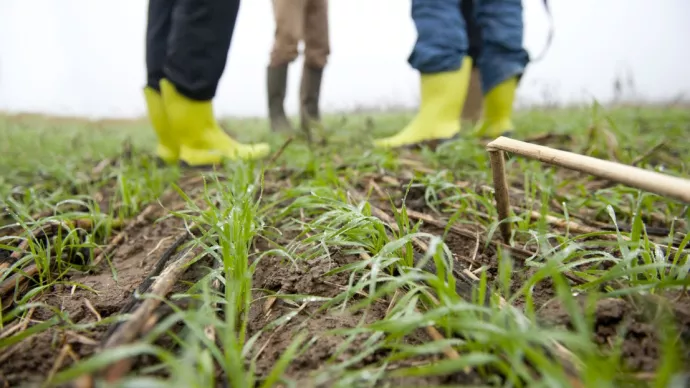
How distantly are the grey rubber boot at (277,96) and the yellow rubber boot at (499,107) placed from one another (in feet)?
5.67

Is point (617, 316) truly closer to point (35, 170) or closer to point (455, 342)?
point (455, 342)

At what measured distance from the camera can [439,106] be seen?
2.30 meters

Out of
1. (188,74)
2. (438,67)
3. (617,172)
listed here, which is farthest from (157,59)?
(617,172)

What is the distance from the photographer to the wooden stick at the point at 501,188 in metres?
0.72

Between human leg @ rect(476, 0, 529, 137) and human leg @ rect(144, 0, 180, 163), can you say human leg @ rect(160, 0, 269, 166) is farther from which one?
human leg @ rect(476, 0, 529, 137)

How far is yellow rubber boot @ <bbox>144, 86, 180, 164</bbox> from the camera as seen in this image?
208 centimetres

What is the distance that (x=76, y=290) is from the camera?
81cm

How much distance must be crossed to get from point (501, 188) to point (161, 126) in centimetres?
189

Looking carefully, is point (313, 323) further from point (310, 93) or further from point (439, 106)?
point (310, 93)

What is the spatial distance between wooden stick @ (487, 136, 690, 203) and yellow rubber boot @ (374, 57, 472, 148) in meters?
1.65

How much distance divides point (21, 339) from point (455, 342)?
1.96ft

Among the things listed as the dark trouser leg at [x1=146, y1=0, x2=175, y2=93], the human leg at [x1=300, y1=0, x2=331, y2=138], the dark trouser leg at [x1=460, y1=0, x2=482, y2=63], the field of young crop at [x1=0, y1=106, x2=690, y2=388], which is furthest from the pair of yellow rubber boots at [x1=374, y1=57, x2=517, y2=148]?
the human leg at [x1=300, y1=0, x2=331, y2=138]

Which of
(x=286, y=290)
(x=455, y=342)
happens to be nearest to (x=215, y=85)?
(x=286, y=290)

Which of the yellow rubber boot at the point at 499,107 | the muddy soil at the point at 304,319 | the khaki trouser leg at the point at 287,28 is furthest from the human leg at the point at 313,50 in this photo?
the muddy soil at the point at 304,319
